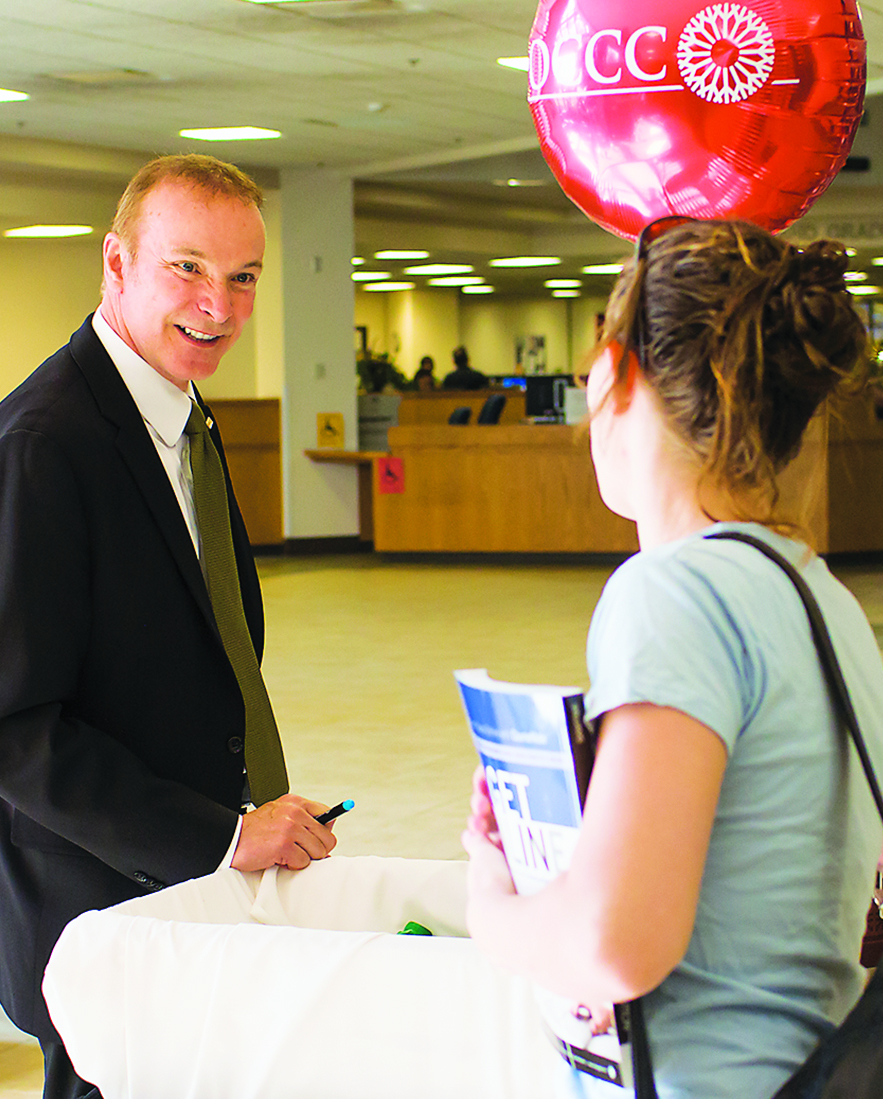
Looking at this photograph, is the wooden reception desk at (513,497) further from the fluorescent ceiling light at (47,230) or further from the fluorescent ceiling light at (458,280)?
the fluorescent ceiling light at (458,280)

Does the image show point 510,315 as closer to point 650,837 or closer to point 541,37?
point 541,37

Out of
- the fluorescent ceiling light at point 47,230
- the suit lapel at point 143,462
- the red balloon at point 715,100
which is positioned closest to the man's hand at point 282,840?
the suit lapel at point 143,462

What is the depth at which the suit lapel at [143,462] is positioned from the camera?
1568 millimetres

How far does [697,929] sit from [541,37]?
6.05 feet

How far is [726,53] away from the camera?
82.4 inches

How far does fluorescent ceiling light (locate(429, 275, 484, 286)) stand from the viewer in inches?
809

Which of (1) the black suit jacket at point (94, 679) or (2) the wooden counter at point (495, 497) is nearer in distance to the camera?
(1) the black suit jacket at point (94, 679)

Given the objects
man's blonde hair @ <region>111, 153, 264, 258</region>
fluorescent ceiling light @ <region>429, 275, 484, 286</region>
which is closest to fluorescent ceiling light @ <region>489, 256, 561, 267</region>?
fluorescent ceiling light @ <region>429, 275, 484, 286</region>

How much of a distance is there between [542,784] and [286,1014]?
1.15 feet

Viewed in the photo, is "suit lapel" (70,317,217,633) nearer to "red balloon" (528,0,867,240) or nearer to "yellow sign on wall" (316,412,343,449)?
"red balloon" (528,0,867,240)

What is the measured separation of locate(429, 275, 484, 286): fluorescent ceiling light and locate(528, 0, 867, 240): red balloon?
18294 millimetres

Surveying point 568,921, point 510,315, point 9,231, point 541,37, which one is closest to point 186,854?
point 568,921

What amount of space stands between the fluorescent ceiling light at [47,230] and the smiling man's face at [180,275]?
12100 millimetres

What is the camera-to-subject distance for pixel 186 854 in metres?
1.45
